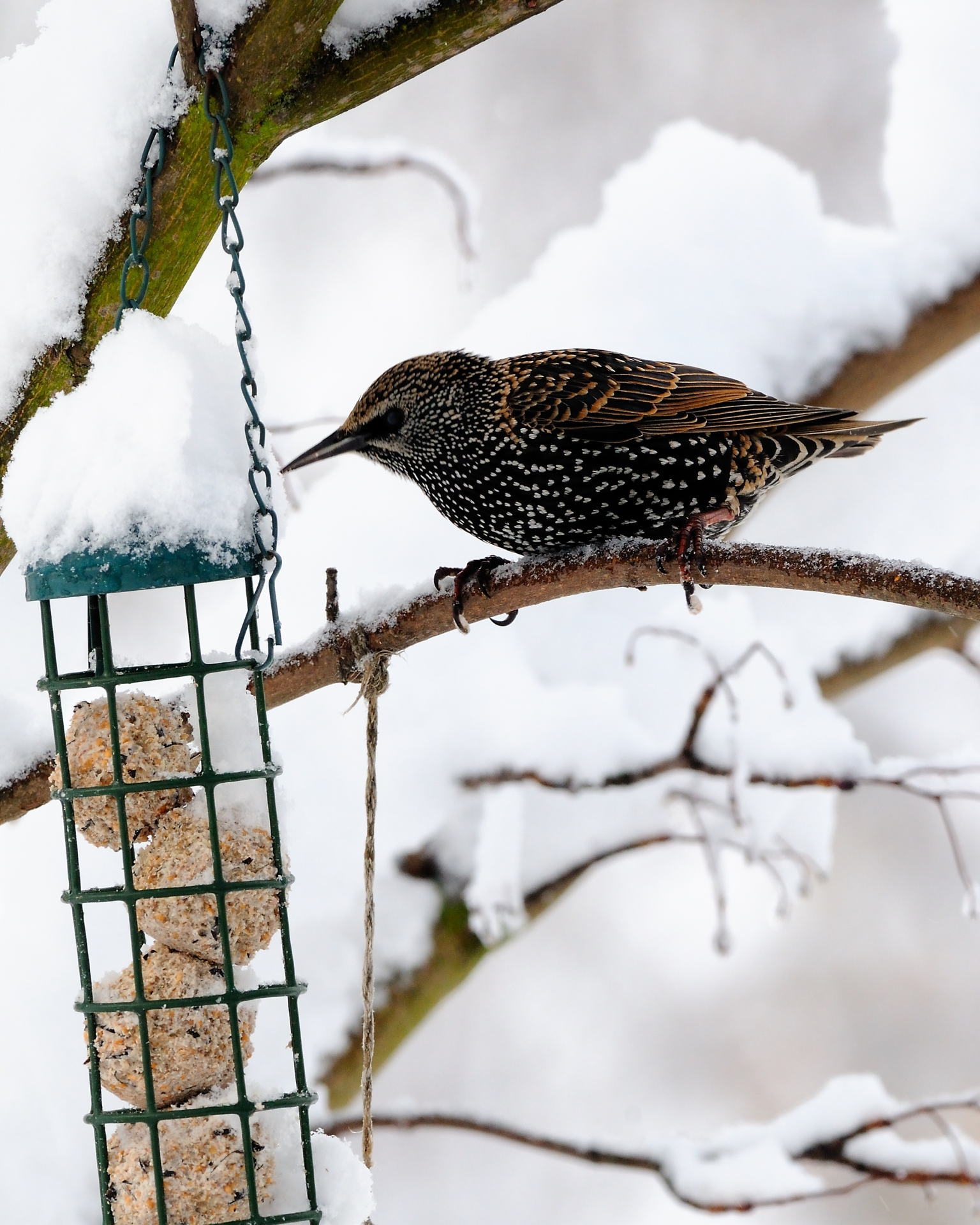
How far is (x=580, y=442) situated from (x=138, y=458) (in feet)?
4.31

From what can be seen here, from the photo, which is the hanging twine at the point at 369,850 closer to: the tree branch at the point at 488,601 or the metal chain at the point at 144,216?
the tree branch at the point at 488,601

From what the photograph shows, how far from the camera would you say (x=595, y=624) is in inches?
156

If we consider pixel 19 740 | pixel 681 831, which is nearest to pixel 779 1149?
pixel 681 831

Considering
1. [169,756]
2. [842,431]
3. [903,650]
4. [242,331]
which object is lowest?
[169,756]

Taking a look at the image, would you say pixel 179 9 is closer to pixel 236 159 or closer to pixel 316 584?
pixel 236 159

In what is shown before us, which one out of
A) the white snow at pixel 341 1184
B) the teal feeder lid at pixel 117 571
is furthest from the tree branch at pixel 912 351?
the white snow at pixel 341 1184

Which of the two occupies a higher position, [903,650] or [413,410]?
[413,410]

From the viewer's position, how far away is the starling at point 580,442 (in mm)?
2863

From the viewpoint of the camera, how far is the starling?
286 centimetres

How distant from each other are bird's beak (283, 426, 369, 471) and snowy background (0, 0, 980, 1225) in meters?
0.43

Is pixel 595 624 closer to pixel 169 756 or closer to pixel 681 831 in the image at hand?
pixel 681 831

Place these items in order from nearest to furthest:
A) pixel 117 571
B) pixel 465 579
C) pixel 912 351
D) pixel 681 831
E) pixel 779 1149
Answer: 1. pixel 117 571
2. pixel 465 579
3. pixel 779 1149
4. pixel 912 351
5. pixel 681 831

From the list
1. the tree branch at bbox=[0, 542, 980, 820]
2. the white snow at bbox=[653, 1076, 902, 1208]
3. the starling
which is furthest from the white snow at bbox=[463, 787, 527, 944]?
the tree branch at bbox=[0, 542, 980, 820]

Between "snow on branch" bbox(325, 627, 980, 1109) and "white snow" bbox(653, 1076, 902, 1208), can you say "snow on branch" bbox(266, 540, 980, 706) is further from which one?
"white snow" bbox(653, 1076, 902, 1208)
